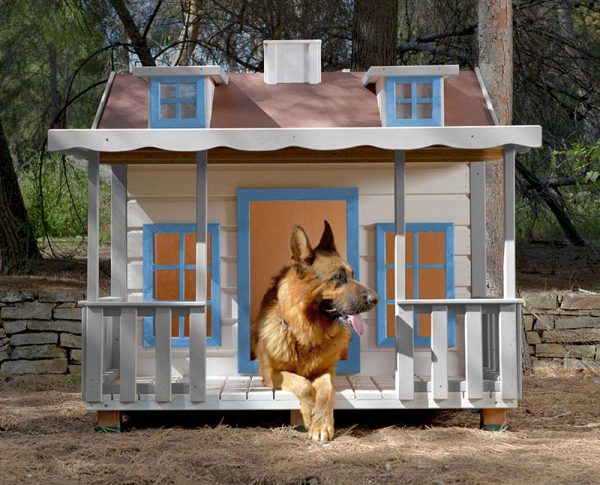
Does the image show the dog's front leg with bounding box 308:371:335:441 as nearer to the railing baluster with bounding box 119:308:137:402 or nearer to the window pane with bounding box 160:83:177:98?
the railing baluster with bounding box 119:308:137:402

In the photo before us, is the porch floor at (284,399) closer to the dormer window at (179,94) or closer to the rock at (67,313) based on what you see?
the dormer window at (179,94)

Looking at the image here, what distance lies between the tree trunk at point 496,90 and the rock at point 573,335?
1.21 meters

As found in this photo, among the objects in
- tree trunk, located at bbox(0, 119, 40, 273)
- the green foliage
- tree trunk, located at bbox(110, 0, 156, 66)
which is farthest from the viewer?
the green foliage

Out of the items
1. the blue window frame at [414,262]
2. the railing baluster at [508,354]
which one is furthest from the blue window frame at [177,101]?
the railing baluster at [508,354]

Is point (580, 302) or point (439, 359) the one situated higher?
point (580, 302)

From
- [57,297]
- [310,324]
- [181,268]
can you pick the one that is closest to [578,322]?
[310,324]

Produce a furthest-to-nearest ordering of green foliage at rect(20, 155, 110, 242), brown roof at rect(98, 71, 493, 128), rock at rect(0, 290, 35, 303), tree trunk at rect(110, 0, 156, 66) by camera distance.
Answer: green foliage at rect(20, 155, 110, 242)
tree trunk at rect(110, 0, 156, 66)
rock at rect(0, 290, 35, 303)
brown roof at rect(98, 71, 493, 128)

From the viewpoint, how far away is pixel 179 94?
671cm

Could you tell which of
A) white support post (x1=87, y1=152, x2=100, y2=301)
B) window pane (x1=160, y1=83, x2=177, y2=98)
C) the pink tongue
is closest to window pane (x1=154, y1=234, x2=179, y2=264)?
white support post (x1=87, y1=152, x2=100, y2=301)

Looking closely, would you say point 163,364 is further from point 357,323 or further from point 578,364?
point 578,364

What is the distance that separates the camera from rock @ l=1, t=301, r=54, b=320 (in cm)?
942

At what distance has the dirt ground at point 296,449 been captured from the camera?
5.22 meters

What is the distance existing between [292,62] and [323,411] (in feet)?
9.72

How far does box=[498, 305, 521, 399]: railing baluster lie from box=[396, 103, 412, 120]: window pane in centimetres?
156
